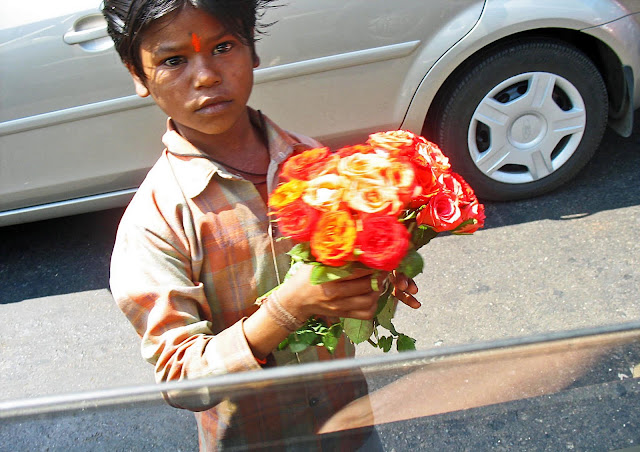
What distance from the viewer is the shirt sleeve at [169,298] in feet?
3.78

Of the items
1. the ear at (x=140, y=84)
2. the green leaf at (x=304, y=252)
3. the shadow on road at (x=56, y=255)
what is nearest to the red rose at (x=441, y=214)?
the green leaf at (x=304, y=252)

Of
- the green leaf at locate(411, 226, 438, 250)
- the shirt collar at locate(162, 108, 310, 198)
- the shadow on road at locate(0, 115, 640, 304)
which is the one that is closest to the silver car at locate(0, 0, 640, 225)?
the shadow on road at locate(0, 115, 640, 304)

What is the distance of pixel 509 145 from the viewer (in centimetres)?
356

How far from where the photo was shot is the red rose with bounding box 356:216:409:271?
1.00m

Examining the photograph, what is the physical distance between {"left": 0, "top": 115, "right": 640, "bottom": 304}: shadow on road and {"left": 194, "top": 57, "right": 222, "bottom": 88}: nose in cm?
255

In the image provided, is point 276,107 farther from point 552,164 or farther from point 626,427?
point 626,427

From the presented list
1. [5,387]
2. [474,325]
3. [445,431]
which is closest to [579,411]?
[445,431]

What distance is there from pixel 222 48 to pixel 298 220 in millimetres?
436

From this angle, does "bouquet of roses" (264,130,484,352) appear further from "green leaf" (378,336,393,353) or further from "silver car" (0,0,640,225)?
"silver car" (0,0,640,225)

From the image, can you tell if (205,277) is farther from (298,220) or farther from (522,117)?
(522,117)

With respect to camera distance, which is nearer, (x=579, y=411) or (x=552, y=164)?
(x=579, y=411)

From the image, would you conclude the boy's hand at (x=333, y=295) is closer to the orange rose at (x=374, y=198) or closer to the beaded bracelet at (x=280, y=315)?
the beaded bracelet at (x=280, y=315)

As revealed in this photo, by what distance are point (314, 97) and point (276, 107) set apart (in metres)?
0.20

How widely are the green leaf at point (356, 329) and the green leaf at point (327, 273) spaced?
19 centimetres
